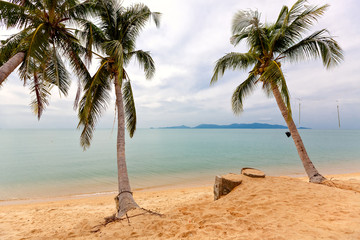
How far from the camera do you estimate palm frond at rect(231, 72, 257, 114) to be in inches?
346

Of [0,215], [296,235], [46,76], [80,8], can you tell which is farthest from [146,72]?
[0,215]

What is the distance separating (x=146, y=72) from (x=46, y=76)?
395cm

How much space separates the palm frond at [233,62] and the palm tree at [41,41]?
5.64m

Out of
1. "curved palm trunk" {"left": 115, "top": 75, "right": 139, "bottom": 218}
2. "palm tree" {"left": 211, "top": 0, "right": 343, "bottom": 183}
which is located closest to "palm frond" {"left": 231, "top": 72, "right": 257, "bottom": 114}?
"palm tree" {"left": 211, "top": 0, "right": 343, "bottom": 183}

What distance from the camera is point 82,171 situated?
15867 mm

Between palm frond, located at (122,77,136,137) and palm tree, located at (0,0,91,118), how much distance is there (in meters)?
1.58

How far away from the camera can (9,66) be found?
4207 mm

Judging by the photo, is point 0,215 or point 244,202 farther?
point 0,215

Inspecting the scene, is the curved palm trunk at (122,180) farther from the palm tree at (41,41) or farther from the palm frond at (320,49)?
the palm frond at (320,49)

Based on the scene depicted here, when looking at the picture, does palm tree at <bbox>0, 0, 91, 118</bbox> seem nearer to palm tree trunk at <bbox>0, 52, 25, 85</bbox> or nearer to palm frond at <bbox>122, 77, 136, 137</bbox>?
palm tree trunk at <bbox>0, 52, 25, 85</bbox>

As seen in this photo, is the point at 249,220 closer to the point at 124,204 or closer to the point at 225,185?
the point at 225,185

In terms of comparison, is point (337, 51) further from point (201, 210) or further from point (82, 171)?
point (82, 171)

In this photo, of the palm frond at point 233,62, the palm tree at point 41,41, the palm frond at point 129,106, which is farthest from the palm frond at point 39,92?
the palm frond at point 233,62

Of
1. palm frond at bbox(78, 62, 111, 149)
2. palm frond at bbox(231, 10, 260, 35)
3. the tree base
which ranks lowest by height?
the tree base
